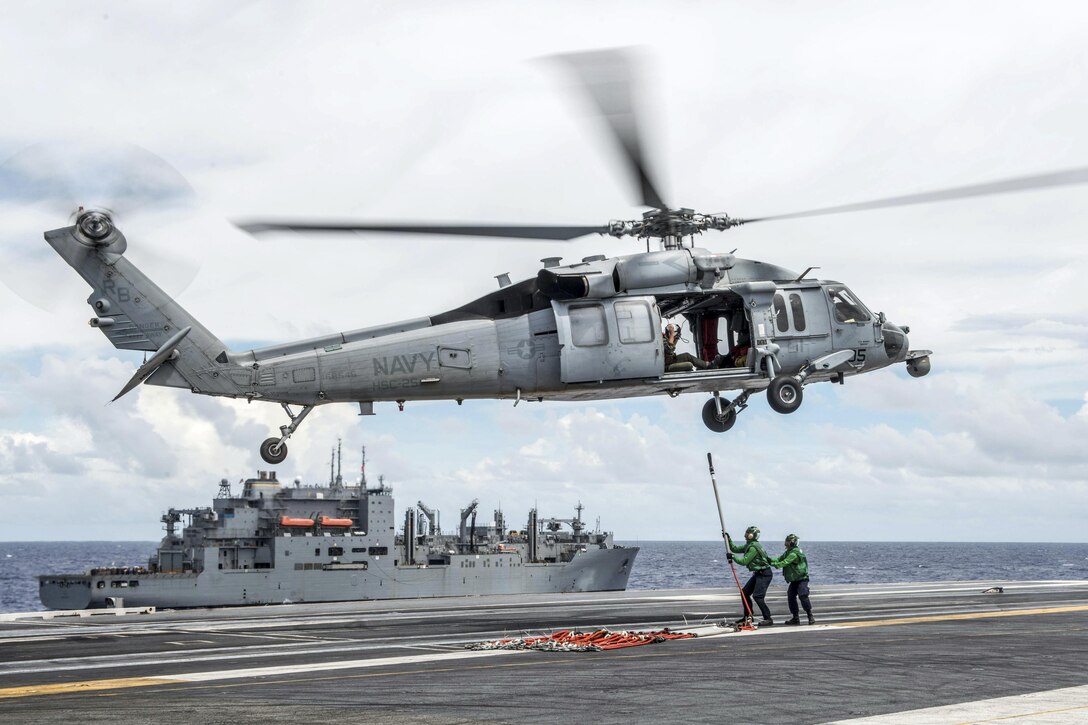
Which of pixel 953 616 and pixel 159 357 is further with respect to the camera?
pixel 953 616

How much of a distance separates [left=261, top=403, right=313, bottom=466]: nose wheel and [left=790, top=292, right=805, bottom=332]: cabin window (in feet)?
30.9

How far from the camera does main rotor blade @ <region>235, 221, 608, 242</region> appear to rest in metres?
16.3

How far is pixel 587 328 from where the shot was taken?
65.3 feet

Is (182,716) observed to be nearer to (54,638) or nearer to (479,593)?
(54,638)

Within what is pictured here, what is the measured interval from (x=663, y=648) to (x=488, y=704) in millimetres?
5549

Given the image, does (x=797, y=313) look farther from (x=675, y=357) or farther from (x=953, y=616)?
(x=953, y=616)

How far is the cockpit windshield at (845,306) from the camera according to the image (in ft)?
72.0

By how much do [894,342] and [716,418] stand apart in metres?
4.05

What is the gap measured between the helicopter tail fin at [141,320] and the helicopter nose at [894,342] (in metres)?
12.7

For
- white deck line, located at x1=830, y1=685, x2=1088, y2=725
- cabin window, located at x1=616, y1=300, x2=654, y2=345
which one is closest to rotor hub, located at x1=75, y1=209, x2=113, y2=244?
cabin window, located at x1=616, y1=300, x2=654, y2=345

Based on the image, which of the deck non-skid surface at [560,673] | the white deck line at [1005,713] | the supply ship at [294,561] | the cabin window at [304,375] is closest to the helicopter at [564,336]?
the cabin window at [304,375]

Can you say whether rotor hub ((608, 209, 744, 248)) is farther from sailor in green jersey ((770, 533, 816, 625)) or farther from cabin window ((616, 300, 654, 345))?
sailor in green jersey ((770, 533, 816, 625))

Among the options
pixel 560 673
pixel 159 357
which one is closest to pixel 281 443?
pixel 159 357

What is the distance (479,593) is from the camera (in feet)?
205
